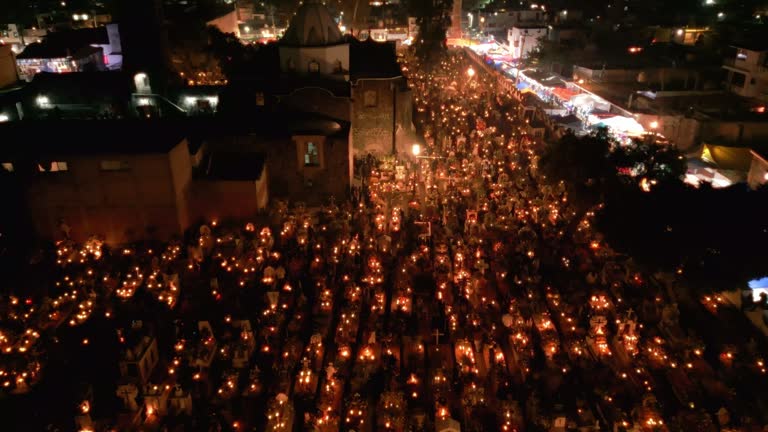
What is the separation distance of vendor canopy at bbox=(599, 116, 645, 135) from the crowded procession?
32.0 feet

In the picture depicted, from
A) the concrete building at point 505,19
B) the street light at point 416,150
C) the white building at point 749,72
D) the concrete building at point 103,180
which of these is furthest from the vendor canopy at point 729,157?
the concrete building at point 505,19

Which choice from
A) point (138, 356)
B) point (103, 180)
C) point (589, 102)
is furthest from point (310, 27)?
point (138, 356)

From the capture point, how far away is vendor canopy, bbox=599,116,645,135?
92.3 ft

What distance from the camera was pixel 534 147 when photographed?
27.2 metres

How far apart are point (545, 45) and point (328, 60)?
87.1ft

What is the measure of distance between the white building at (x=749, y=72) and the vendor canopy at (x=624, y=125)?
8.99 m

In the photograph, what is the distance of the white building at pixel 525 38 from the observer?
5088cm

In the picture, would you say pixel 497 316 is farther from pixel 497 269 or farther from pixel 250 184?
pixel 250 184

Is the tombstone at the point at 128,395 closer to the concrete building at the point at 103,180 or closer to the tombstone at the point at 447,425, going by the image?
the tombstone at the point at 447,425

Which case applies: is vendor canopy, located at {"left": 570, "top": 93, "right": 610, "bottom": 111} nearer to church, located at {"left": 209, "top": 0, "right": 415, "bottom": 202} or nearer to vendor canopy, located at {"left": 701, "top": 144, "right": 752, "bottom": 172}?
vendor canopy, located at {"left": 701, "top": 144, "right": 752, "bottom": 172}

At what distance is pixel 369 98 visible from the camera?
2723cm

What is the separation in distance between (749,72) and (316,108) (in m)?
25.6

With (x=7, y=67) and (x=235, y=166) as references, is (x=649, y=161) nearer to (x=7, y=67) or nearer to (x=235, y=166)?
(x=235, y=166)

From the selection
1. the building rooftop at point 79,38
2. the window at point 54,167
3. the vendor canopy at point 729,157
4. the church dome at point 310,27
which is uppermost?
the church dome at point 310,27
